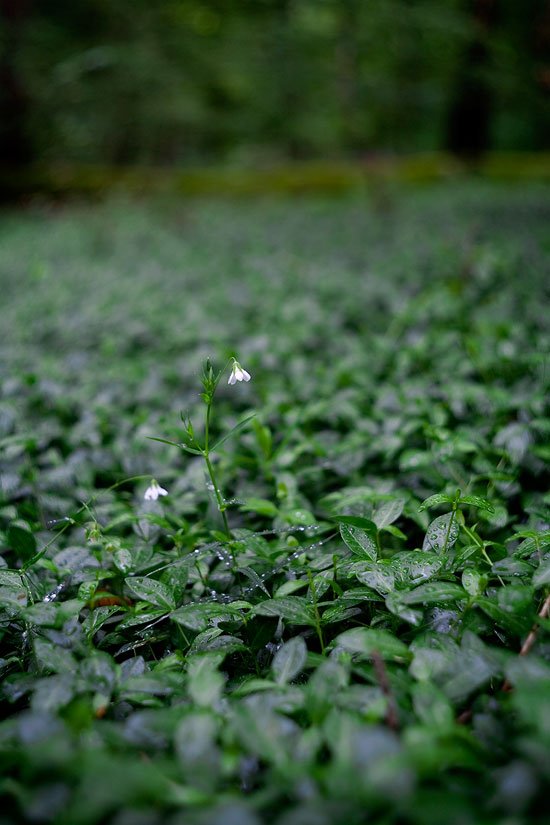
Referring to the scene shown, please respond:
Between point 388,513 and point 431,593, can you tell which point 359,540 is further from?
point 431,593

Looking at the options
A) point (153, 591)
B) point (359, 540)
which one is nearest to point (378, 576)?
point (359, 540)

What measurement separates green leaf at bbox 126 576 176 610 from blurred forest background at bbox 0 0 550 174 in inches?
198

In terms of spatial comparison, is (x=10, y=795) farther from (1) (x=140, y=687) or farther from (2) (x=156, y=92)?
(2) (x=156, y=92)

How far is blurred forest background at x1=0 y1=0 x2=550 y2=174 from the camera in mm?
5805

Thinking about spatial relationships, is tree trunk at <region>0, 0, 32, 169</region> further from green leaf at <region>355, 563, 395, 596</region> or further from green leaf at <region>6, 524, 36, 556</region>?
green leaf at <region>355, 563, 395, 596</region>

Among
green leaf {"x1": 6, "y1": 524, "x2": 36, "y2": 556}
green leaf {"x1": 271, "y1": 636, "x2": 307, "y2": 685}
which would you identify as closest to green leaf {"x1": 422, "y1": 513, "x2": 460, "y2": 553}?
green leaf {"x1": 271, "y1": 636, "x2": 307, "y2": 685}

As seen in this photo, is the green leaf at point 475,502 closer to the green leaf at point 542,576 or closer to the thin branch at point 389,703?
the green leaf at point 542,576

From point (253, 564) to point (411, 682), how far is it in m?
0.51

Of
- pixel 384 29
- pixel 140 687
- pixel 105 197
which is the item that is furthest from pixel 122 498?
pixel 105 197

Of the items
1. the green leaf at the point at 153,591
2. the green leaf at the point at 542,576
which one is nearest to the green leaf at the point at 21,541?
the green leaf at the point at 153,591

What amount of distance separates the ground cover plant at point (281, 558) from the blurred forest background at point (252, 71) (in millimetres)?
3541

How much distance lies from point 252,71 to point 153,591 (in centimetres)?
1020

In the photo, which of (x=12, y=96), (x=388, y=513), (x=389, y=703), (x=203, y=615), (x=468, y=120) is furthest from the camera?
(x=468, y=120)

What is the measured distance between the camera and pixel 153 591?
126 centimetres
